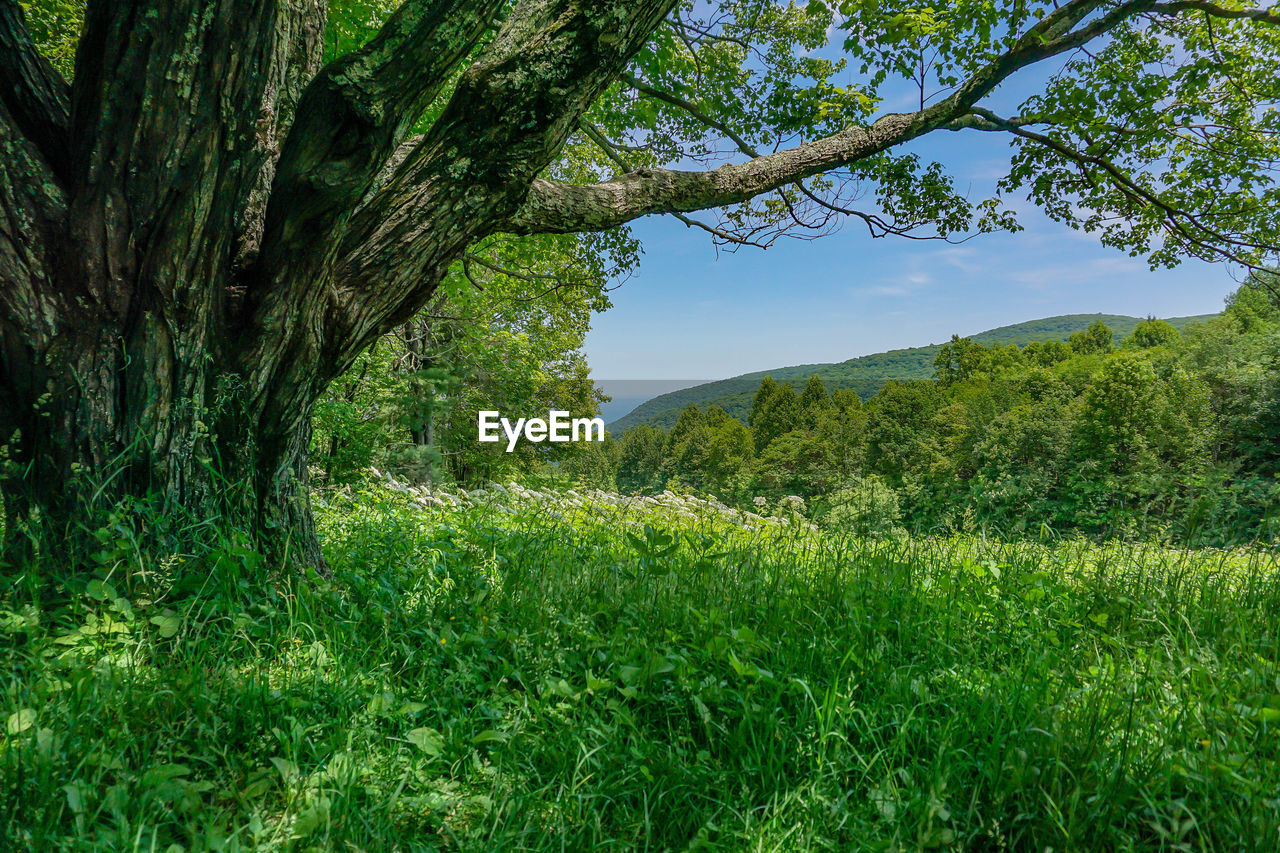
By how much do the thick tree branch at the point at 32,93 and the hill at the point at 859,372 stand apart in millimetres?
87932

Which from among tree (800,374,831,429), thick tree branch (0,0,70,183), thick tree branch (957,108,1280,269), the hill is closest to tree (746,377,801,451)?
tree (800,374,831,429)

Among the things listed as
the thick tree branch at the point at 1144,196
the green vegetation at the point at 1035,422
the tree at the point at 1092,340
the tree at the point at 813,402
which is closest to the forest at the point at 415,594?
the green vegetation at the point at 1035,422

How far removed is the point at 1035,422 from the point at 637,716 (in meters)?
51.4

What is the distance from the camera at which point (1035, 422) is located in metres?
44.1

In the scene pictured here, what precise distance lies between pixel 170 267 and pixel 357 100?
1.00 metres

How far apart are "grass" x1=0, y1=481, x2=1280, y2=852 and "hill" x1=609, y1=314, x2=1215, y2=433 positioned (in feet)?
287

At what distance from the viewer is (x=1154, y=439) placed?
36.3m

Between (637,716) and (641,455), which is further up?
(637,716)

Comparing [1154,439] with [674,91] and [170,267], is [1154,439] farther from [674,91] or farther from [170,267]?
[170,267]

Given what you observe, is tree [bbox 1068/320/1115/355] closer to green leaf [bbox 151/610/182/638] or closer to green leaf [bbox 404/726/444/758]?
green leaf [bbox 404/726/444/758]

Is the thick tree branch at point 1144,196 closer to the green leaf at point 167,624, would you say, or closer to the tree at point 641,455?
the green leaf at point 167,624

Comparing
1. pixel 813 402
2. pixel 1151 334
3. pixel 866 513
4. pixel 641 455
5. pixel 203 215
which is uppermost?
pixel 1151 334

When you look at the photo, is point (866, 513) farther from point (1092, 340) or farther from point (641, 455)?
point (1092, 340)

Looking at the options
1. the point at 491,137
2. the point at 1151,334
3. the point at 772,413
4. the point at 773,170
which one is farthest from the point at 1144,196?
the point at 1151,334
